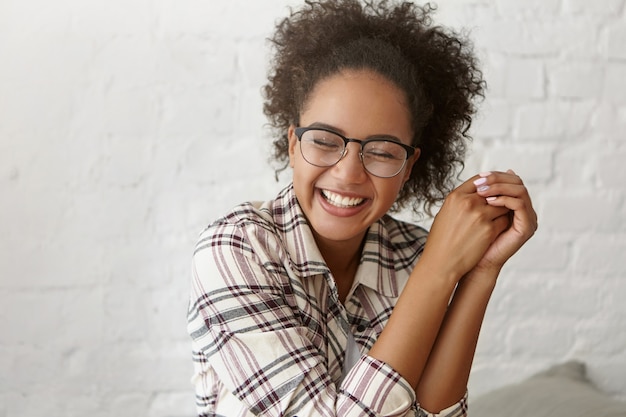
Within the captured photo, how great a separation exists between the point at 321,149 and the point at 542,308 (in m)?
1.03

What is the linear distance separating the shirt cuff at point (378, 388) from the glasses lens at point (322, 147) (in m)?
0.33

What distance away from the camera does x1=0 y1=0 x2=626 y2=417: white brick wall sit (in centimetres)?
181

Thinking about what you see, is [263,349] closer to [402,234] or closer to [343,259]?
[343,259]

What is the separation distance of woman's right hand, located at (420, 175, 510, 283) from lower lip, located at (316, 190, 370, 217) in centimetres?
13

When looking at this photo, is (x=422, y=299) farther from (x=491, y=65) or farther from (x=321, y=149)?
(x=491, y=65)

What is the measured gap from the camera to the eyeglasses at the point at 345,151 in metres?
1.30

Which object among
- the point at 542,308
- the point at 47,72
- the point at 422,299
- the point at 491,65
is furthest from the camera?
the point at 542,308

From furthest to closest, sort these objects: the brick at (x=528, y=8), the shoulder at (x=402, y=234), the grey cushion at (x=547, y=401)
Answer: the brick at (x=528, y=8) → the shoulder at (x=402, y=234) → the grey cushion at (x=547, y=401)

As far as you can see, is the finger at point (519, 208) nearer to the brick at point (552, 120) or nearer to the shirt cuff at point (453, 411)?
the shirt cuff at point (453, 411)

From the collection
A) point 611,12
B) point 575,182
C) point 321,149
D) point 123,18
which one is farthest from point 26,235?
point 611,12

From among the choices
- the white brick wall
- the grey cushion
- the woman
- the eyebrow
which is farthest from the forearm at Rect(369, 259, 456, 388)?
the white brick wall

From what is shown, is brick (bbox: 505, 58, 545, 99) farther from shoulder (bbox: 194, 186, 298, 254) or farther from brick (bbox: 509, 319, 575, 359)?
shoulder (bbox: 194, 186, 298, 254)

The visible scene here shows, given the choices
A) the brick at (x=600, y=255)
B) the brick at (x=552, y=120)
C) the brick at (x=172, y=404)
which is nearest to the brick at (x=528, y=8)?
the brick at (x=552, y=120)

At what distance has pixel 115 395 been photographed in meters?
1.96
